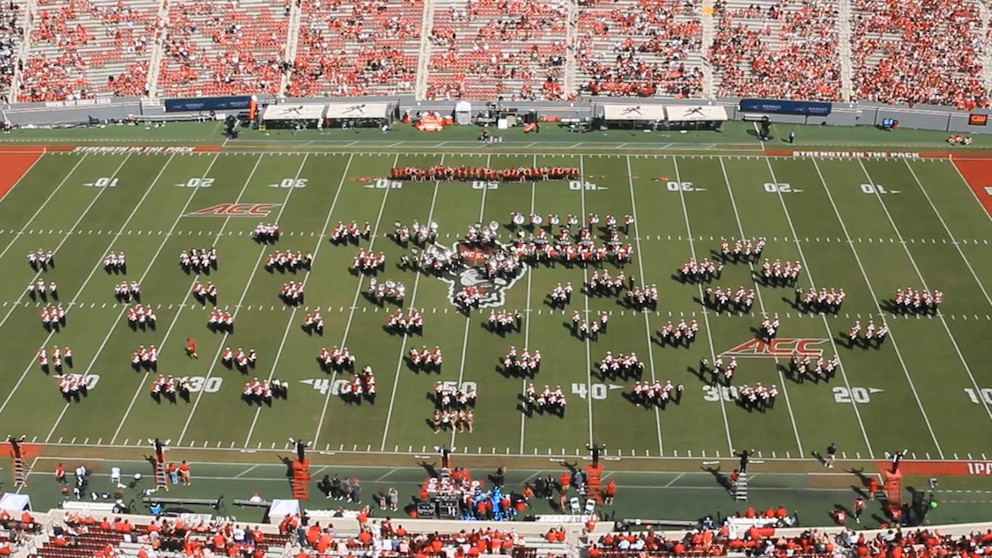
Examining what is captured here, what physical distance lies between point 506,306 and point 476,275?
8.53 feet

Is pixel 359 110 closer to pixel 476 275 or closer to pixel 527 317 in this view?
pixel 476 275

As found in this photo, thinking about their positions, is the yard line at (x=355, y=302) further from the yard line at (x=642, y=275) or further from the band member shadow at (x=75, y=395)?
the band member shadow at (x=75, y=395)

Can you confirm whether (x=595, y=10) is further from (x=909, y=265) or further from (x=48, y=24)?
(x=48, y=24)

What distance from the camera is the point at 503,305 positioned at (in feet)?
129

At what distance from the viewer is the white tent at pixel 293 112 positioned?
183 ft

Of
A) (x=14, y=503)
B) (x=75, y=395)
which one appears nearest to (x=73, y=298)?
(x=75, y=395)

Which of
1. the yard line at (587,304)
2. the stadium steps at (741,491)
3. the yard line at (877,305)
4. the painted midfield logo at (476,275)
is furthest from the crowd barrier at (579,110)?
the stadium steps at (741,491)

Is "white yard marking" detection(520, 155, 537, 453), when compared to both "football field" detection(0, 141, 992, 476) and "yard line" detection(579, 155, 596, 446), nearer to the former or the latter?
"football field" detection(0, 141, 992, 476)

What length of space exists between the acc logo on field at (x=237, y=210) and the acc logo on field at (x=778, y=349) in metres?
21.5

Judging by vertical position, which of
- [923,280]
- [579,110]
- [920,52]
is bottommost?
[923,280]

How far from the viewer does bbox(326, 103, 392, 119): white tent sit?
183ft

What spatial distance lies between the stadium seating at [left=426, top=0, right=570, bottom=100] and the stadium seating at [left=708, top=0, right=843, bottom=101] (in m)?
9.30

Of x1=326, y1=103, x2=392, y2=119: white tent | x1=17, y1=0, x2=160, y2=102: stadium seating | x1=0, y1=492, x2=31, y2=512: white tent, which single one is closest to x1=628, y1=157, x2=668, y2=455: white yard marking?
x1=326, y1=103, x2=392, y2=119: white tent

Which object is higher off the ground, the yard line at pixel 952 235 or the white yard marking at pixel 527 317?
the yard line at pixel 952 235
